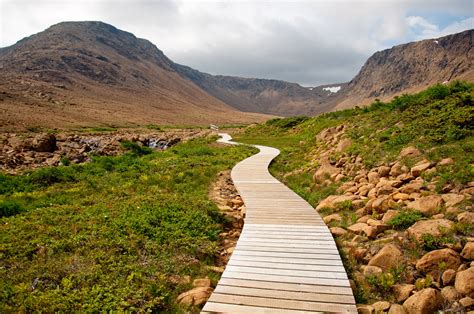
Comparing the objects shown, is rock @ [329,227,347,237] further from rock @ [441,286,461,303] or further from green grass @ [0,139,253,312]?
green grass @ [0,139,253,312]

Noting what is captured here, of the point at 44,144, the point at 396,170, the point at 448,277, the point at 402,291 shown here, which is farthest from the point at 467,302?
the point at 44,144

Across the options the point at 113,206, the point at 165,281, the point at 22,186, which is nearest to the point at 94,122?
the point at 22,186

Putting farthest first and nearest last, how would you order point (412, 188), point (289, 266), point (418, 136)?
point (418, 136)
point (412, 188)
point (289, 266)

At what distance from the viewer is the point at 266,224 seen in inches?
337

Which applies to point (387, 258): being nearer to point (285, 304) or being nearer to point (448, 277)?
point (448, 277)

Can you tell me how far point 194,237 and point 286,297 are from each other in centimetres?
355

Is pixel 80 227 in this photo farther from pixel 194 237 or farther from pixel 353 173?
pixel 353 173

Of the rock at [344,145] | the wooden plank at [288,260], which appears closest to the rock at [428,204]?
the wooden plank at [288,260]

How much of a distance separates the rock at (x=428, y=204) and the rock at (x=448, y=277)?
2.02 m

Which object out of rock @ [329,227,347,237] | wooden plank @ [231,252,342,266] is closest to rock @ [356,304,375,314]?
wooden plank @ [231,252,342,266]

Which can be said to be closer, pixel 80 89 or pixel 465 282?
pixel 465 282

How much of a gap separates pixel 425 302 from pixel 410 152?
672 centimetres

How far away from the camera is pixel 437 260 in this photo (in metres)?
5.76

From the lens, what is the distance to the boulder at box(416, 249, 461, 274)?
18.6 feet
